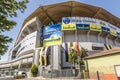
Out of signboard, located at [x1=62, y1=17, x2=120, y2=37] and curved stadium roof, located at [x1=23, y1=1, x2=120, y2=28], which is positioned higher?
curved stadium roof, located at [x1=23, y1=1, x2=120, y2=28]

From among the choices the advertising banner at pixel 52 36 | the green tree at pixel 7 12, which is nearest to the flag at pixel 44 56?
the advertising banner at pixel 52 36

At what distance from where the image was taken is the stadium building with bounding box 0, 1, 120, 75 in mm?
47156

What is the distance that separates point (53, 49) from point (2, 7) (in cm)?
4164

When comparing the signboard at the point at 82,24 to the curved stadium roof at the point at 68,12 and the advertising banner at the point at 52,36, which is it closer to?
the advertising banner at the point at 52,36

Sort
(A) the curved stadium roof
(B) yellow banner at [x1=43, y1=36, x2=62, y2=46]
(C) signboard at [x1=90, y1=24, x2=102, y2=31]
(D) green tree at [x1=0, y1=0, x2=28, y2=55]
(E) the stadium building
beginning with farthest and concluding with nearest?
(A) the curved stadium roof, (C) signboard at [x1=90, y1=24, x2=102, y2=31], (B) yellow banner at [x1=43, y1=36, x2=62, y2=46], (E) the stadium building, (D) green tree at [x1=0, y1=0, x2=28, y2=55]

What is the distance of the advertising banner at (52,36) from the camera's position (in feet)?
171

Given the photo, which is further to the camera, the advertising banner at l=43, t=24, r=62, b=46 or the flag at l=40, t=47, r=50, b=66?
the advertising banner at l=43, t=24, r=62, b=46

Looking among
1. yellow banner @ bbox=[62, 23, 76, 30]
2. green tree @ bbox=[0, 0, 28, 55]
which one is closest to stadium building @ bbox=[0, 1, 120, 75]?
yellow banner @ bbox=[62, 23, 76, 30]

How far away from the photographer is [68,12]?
60.9m

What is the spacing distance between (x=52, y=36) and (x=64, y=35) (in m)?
4.57

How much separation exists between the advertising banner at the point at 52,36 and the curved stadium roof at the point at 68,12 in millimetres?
7195

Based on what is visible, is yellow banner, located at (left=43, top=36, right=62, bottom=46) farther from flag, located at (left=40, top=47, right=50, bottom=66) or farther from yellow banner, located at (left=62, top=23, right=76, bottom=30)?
flag, located at (left=40, top=47, right=50, bottom=66)

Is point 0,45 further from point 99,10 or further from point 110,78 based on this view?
point 99,10

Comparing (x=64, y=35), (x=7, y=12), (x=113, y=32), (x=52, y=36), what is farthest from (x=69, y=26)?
(x=7, y=12)
